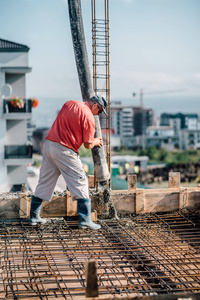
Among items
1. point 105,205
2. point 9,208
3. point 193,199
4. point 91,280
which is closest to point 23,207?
point 9,208

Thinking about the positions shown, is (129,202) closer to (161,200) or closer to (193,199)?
(161,200)

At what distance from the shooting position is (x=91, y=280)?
2889 mm

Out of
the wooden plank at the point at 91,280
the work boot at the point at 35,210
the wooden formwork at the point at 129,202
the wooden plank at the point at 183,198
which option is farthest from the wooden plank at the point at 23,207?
the wooden plank at the point at 91,280

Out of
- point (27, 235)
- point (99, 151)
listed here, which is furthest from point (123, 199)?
point (27, 235)

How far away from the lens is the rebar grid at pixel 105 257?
3748 millimetres

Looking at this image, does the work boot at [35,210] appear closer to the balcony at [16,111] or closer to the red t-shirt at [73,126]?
the red t-shirt at [73,126]

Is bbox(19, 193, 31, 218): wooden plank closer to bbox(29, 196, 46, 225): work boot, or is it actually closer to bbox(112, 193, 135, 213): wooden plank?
bbox(29, 196, 46, 225): work boot

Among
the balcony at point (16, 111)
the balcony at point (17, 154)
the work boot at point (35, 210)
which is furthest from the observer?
the balcony at point (17, 154)

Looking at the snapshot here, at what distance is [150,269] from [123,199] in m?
1.91

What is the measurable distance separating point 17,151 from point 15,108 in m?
2.42

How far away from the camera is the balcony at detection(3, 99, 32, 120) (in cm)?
2331

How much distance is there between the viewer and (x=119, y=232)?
17.2 ft

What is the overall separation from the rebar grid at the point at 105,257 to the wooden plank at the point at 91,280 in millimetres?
678

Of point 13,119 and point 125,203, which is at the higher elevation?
point 13,119
